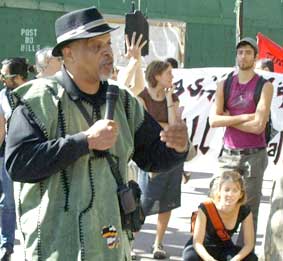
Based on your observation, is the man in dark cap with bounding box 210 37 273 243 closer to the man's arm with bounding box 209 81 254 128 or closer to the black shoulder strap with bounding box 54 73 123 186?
the man's arm with bounding box 209 81 254 128

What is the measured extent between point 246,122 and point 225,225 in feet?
3.01

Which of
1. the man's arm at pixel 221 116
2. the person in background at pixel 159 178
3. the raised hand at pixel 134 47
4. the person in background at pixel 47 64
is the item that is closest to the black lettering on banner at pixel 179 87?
the person in background at pixel 159 178

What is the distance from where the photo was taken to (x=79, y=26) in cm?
281

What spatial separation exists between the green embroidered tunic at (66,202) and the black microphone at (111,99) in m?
0.13

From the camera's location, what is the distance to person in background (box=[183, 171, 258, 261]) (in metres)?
5.14

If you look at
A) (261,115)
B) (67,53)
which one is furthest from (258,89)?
(67,53)

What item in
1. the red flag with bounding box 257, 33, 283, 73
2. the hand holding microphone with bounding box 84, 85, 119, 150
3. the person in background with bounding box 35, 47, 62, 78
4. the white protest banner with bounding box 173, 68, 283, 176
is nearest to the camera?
the hand holding microphone with bounding box 84, 85, 119, 150

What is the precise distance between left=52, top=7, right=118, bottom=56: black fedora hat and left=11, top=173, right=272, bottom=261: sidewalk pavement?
2873mm

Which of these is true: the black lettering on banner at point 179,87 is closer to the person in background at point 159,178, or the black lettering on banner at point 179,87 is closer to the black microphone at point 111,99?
the person in background at point 159,178

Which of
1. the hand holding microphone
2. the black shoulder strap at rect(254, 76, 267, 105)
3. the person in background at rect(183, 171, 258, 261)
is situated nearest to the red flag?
the black shoulder strap at rect(254, 76, 267, 105)

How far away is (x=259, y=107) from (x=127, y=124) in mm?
3008

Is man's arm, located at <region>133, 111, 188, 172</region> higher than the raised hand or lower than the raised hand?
lower

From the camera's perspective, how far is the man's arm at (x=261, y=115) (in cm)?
571

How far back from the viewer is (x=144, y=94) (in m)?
6.22
